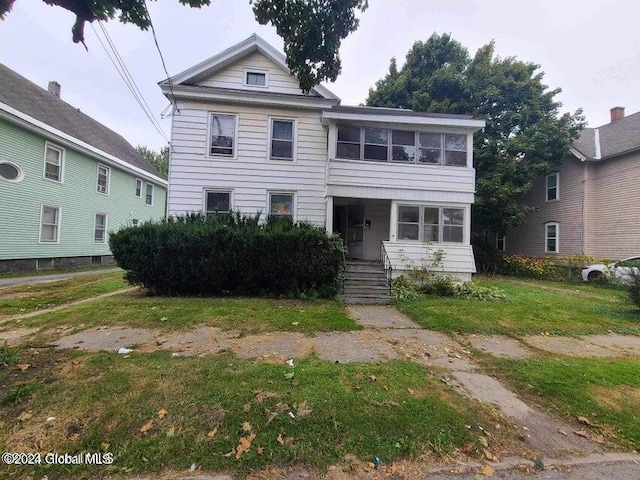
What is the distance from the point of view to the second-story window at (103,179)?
56.4 ft

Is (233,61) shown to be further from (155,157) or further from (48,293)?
(155,157)

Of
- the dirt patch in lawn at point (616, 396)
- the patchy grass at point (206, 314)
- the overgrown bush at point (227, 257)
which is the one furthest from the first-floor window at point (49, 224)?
the dirt patch in lawn at point (616, 396)

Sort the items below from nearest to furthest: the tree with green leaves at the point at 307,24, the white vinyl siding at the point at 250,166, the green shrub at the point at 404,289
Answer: the tree with green leaves at the point at 307,24 < the green shrub at the point at 404,289 < the white vinyl siding at the point at 250,166

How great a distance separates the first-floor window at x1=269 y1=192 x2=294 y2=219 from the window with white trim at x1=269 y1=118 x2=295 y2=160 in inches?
54.3

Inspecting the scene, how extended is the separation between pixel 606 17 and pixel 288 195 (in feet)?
40.4

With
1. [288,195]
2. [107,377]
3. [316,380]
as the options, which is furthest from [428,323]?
[288,195]

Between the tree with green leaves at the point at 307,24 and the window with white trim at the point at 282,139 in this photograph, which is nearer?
the tree with green leaves at the point at 307,24

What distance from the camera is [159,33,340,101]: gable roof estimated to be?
11.0 m

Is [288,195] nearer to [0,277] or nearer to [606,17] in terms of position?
[0,277]

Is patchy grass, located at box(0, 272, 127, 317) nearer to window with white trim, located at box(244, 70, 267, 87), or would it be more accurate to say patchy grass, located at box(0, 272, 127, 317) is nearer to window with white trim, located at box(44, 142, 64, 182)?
window with white trim, located at box(44, 142, 64, 182)

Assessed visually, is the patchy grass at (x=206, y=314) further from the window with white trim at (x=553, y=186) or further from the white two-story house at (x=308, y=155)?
the window with white trim at (x=553, y=186)

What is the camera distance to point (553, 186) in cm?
1756

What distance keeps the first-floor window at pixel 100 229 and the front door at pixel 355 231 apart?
46.5ft

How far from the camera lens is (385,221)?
12547 mm
